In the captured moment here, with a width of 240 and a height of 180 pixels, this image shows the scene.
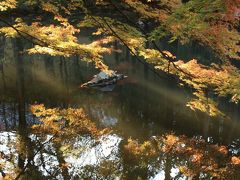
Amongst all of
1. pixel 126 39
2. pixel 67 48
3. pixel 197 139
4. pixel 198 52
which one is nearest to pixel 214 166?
pixel 197 139

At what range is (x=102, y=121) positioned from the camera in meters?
13.6

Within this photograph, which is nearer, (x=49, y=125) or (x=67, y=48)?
(x=67, y=48)

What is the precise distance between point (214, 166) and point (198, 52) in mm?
21860

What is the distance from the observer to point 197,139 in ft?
40.8

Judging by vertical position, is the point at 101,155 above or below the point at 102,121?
above

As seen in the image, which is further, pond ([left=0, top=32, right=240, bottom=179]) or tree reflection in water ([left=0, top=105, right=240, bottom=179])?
pond ([left=0, top=32, right=240, bottom=179])

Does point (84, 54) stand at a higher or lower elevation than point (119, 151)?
higher

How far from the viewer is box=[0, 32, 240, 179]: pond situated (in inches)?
386

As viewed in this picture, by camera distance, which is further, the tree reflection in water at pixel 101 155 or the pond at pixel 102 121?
the pond at pixel 102 121

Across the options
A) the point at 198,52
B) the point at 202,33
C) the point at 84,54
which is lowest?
the point at 198,52

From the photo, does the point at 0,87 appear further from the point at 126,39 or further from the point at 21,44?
the point at 21,44

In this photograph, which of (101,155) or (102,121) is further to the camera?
(102,121)

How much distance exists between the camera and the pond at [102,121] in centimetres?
981

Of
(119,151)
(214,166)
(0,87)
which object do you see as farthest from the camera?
(0,87)
